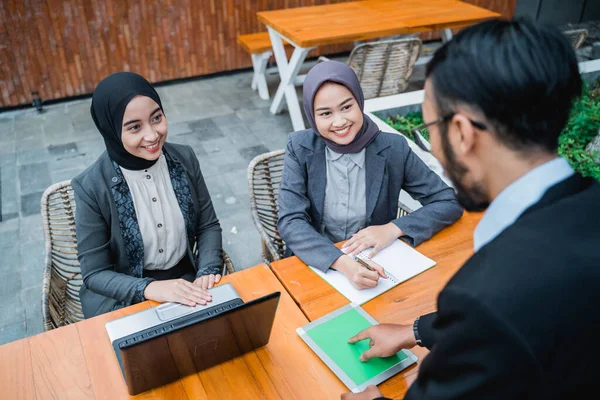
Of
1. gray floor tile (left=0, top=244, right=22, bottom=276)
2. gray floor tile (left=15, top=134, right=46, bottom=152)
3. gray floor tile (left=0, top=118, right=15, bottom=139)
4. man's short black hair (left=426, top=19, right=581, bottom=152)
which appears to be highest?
man's short black hair (left=426, top=19, right=581, bottom=152)

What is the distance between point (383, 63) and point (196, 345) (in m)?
3.34

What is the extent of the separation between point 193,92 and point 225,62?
0.61 m

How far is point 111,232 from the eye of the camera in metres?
1.76

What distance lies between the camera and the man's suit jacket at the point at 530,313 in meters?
0.71

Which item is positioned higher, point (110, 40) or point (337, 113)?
point (337, 113)

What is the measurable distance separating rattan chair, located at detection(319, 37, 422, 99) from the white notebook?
2.42 m

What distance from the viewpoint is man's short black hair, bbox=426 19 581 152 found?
0.79 metres

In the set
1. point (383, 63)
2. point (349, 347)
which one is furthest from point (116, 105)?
point (383, 63)

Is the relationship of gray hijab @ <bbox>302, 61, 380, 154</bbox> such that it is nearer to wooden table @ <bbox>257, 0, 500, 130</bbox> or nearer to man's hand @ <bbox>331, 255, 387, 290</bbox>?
man's hand @ <bbox>331, 255, 387, 290</bbox>

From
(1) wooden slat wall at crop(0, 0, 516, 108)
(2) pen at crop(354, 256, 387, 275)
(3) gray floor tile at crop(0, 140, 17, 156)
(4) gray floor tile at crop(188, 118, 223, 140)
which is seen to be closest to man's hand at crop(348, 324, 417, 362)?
(2) pen at crop(354, 256, 387, 275)

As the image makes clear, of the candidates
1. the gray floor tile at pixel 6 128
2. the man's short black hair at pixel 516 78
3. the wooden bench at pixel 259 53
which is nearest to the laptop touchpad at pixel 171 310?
the man's short black hair at pixel 516 78

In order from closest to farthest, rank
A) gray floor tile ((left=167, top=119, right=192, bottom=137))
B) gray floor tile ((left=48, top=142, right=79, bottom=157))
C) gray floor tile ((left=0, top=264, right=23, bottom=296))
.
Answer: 1. gray floor tile ((left=0, top=264, right=23, bottom=296))
2. gray floor tile ((left=48, top=142, right=79, bottom=157))
3. gray floor tile ((left=167, top=119, right=192, bottom=137))

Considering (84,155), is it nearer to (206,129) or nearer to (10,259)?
(206,129)

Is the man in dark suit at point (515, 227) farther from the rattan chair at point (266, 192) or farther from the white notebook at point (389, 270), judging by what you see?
the rattan chair at point (266, 192)
